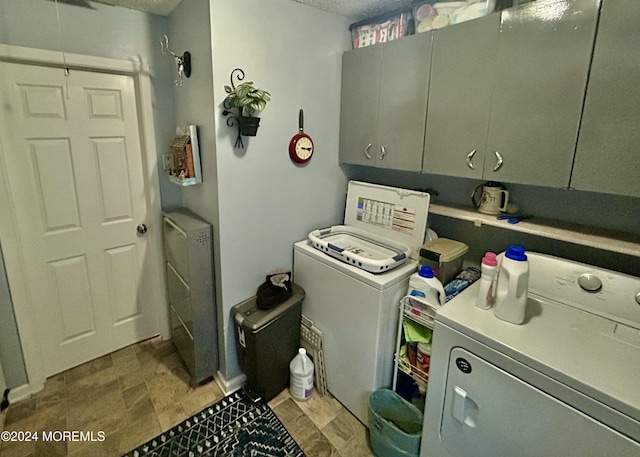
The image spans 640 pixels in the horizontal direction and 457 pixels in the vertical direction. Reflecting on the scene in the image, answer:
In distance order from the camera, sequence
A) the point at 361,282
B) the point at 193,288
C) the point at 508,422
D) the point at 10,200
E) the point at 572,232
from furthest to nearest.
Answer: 1. the point at 193,288
2. the point at 10,200
3. the point at 361,282
4. the point at 572,232
5. the point at 508,422

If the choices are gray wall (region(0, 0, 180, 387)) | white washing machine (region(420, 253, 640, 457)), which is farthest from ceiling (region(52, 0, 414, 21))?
white washing machine (region(420, 253, 640, 457))

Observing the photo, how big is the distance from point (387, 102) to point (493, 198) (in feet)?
2.56

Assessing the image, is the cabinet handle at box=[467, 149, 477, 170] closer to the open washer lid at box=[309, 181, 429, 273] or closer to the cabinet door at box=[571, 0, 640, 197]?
the open washer lid at box=[309, 181, 429, 273]

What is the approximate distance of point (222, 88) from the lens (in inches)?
64.4

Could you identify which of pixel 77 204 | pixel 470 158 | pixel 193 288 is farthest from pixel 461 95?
pixel 77 204

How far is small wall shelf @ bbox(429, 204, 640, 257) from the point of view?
1.27 m

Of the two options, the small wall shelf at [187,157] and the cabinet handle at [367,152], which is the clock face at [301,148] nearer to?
the cabinet handle at [367,152]

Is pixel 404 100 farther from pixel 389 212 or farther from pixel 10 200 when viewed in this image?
pixel 10 200

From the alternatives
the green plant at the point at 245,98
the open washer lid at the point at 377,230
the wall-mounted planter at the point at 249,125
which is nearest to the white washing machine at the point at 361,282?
the open washer lid at the point at 377,230

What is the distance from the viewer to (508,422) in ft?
3.81

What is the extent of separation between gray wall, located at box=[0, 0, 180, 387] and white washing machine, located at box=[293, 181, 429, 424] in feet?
4.28

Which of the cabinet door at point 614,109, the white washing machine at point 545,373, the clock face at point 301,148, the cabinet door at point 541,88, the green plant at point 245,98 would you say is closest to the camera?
the white washing machine at point 545,373

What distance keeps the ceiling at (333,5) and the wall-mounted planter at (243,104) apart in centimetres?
62

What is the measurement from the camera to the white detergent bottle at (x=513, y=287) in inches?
48.1
